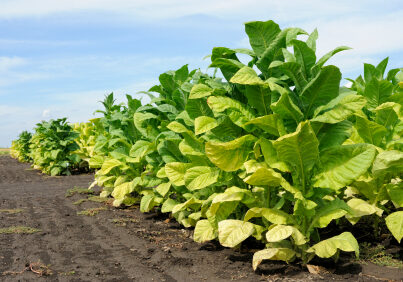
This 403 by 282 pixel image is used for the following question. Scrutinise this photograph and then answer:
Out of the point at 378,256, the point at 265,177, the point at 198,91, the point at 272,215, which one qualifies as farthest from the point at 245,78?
the point at 378,256

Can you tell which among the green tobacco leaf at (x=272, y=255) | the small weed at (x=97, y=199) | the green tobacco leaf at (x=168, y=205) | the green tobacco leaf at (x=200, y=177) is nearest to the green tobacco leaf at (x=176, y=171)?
the green tobacco leaf at (x=200, y=177)

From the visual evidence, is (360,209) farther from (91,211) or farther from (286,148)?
(91,211)

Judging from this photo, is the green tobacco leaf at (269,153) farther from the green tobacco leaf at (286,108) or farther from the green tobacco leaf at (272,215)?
the green tobacco leaf at (272,215)

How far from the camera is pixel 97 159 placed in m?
6.88

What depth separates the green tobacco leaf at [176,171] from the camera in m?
4.21

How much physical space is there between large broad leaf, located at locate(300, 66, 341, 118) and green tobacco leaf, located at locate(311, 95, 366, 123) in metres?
0.13

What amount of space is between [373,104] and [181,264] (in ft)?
8.63

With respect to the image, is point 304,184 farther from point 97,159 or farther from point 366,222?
point 97,159

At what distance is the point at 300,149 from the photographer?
292 cm

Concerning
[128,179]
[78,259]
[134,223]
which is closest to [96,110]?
[128,179]

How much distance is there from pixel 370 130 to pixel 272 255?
1.70 m

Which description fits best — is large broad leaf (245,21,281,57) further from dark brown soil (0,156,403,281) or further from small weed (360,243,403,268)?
small weed (360,243,403,268)

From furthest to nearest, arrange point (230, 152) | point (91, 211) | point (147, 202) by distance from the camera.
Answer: point (91, 211) < point (147, 202) < point (230, 152)

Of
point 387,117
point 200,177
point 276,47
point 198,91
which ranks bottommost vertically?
point 200,177
